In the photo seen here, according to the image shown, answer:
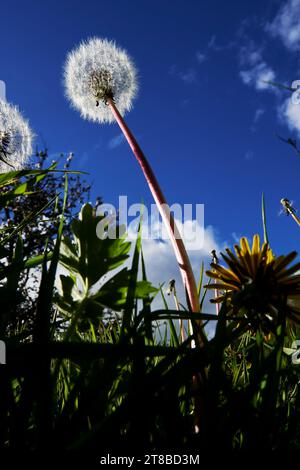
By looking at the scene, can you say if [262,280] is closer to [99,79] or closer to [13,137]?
[13,137]

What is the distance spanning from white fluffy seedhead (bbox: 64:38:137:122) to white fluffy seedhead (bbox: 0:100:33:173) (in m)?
0.64

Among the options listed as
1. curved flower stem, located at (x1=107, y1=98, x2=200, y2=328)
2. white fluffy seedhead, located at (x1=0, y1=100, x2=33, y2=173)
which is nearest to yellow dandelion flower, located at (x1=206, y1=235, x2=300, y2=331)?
curved flower stem, located at (x1=107, y1=98, x2=200, y2=328)

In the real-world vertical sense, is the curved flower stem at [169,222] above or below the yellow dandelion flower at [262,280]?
above

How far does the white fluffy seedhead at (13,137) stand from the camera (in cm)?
179

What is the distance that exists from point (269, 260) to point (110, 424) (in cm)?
42

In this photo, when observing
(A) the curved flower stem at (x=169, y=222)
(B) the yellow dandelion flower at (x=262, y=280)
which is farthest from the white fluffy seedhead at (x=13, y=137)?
(B) the yellow dandelion flower at (x=262, y=280)

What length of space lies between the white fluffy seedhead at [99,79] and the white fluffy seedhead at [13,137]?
0.64 meters

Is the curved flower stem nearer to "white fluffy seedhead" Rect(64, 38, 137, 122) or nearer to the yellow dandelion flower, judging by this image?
the yellow dandelion flower

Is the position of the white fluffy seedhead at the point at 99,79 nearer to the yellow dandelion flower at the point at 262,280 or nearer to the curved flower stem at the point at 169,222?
the curved flower stem at the point at 169,222

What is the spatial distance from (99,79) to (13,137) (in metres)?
0.92

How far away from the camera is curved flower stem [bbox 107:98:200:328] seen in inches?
Answer: 39.0

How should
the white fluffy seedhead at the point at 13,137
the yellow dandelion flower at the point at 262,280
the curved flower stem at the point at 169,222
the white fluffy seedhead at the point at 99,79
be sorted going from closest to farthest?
1. the yellow dandelion flower at the point at 262,280
2. the curved flower stem at the point at 169,222
3. the white fluffy seedhead at the point at 13,137
4. the white fluffy seedhead at the point at 99,79

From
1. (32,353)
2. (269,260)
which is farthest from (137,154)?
(32,353)

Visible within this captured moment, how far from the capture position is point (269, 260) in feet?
2.15
